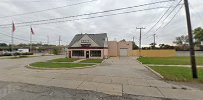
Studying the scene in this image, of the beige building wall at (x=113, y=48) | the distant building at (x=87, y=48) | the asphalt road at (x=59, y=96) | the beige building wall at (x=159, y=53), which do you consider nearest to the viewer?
the asphalt road at (x=59, y=96)

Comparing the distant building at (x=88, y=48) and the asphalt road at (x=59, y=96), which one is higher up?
the distant building at (x=88, y=48)

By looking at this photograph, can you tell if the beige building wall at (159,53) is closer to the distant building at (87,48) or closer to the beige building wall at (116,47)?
the beige building wall at (116,47)

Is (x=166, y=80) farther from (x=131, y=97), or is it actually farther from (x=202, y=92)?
(x=131, y=97)

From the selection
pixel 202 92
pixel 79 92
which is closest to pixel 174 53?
pixel 202 92

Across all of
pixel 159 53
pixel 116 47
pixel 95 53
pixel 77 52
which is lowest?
pixel 159 53

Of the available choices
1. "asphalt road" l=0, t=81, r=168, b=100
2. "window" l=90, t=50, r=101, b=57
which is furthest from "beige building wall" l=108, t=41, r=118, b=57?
"asphalt road" l=0, t=81, r=168, b=100

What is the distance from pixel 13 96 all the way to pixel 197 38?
236 ft

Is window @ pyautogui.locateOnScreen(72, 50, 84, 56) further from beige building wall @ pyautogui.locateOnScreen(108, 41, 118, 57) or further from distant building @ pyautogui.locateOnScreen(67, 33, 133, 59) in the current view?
beige building wall @ pyautogui.locateOnScreen(108, 41, 118, 57)

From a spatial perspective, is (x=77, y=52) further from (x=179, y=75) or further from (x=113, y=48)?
(x=179, y=75)

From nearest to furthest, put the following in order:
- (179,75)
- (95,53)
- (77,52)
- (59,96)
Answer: (59,96) < (179,75) < (95,53) < (77,52)

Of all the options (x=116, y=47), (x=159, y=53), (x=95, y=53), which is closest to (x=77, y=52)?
(x=95, y=53)

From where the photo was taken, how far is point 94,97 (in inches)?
241

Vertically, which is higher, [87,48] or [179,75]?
[87,48]

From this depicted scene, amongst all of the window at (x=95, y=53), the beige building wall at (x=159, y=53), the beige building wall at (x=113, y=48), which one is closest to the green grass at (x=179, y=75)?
the window at (x=95, y=53)
